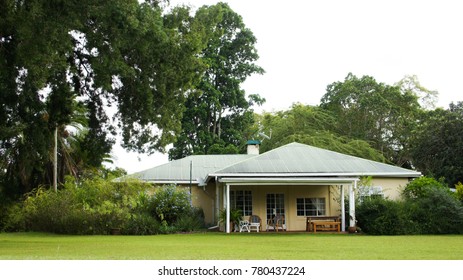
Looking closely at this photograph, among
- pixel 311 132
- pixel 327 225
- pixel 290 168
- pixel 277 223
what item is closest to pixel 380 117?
pixel 311 132

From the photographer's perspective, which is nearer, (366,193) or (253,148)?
(366,193)

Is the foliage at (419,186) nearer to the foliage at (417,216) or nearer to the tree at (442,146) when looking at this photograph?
the foliage at (417,216)

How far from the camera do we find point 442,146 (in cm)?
3903

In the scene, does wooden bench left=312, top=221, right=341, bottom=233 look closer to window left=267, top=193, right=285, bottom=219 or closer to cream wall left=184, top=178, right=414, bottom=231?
cream wall left=184, top=178, right=414, bottom=231

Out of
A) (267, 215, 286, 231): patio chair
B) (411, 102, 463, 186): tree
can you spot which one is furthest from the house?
(411, 102, 463, 186): tree

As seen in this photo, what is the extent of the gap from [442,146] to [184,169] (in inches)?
782

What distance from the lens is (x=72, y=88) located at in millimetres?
18000

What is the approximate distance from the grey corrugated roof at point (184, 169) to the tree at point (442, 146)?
50.0 ft

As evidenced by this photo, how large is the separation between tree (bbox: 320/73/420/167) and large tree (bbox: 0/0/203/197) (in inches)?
1246

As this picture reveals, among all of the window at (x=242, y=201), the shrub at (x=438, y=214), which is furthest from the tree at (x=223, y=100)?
the shrub at (x=438, y=214)

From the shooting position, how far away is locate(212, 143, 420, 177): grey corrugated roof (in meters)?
24.3

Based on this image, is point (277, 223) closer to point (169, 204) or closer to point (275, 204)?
point (275, 204)

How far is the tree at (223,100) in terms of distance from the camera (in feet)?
140
